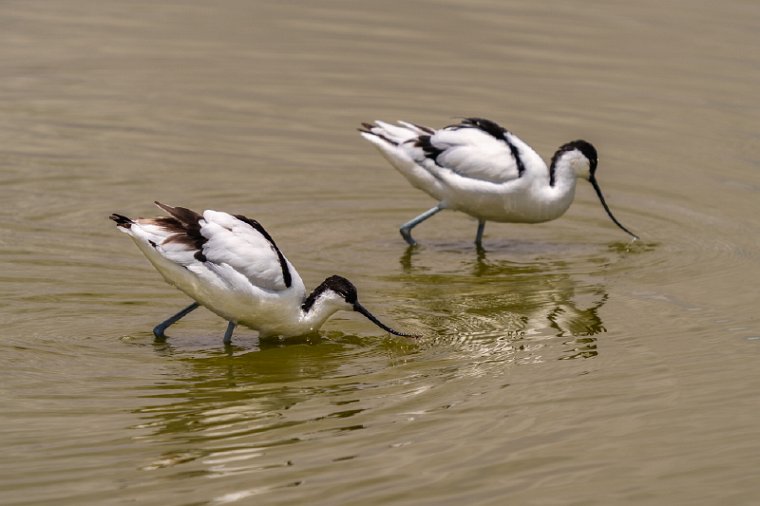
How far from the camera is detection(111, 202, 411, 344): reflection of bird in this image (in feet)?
29.8

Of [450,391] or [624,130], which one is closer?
[450,391]

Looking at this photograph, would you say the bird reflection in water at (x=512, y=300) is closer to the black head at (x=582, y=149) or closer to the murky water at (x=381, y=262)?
the murky water at (x=381, y=262)

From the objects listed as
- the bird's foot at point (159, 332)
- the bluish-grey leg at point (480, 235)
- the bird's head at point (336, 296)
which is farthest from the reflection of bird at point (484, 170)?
the bird's foot at point (159, 332)

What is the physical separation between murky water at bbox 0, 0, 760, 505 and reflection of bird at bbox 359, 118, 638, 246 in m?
0.39

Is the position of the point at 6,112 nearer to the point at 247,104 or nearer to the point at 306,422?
the point at 247,104

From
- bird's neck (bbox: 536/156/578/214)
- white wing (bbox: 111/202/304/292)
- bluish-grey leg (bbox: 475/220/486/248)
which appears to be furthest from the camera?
bluish-grey leg (bbox: 475/220/486/248)

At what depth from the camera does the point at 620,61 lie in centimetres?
1716

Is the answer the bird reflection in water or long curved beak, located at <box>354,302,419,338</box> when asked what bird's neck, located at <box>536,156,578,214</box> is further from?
long curved beak, located at <box>354,302,419,338</box>

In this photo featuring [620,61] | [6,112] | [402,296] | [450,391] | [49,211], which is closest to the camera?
[450,391]

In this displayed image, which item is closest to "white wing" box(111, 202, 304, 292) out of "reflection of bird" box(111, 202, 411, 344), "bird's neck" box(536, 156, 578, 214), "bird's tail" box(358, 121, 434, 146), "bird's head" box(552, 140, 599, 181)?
"reflection of bird" box(111, 202, 411, 344)

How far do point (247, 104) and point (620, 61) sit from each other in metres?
4.77

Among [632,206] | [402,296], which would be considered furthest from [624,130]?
[402,296]

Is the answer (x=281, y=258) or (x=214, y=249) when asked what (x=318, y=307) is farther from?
(x=214, y=249)

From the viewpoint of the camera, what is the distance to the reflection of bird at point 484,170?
12.0m
